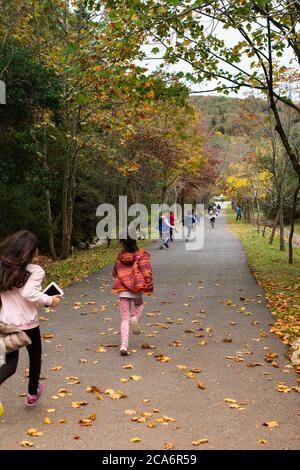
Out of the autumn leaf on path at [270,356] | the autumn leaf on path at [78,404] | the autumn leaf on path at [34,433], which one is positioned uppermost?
the autumn leaf on path at [34,433]

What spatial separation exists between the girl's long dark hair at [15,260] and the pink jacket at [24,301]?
0.08 m

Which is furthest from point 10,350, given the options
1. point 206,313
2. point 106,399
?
point 206,313

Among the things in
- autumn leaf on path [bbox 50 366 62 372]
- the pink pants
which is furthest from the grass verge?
autumn leaf on path [bbox 50 366 62 372]

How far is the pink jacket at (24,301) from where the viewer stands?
4906 millimetres

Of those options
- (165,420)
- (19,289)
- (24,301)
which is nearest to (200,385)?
(165,420)

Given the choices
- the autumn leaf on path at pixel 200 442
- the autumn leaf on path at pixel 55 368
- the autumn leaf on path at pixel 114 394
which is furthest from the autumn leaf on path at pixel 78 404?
the autumn leaf on path at pixel 200 442

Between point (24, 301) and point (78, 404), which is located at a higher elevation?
point (24, 301)

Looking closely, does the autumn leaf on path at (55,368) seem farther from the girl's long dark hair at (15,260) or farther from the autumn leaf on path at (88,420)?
the girl's long dark hair at (15,260)

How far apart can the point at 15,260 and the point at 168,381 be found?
235cm

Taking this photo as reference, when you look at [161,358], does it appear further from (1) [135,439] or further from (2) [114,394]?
(1) [135,439]

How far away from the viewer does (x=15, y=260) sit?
A: 15.9ft

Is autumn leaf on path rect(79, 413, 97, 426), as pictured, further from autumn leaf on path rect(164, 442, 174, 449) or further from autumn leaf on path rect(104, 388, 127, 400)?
autumn leaf on path rect(164, 442, 174, 449)

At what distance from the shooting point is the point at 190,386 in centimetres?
593

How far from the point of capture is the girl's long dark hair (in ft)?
15.9
